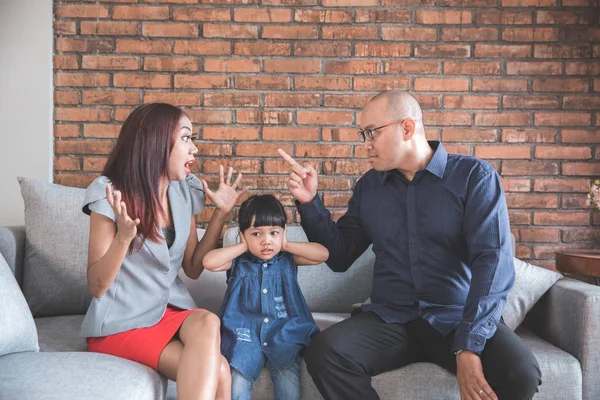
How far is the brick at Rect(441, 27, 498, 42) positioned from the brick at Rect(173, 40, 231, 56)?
40.6 inches

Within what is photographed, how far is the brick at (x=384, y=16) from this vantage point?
2662 millimetres

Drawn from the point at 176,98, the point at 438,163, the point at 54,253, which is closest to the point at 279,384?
the point at 438,163

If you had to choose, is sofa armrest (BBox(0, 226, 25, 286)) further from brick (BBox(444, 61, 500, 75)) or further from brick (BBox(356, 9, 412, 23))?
brick (BBox(444, 61, 500, 75))

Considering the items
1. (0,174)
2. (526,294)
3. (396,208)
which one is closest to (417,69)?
(396,208)

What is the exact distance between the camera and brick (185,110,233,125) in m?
2.68

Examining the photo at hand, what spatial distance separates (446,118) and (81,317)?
183 cm

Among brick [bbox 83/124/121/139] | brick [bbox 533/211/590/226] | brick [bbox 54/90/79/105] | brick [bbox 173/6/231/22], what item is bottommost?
brick [bbox 533/211/590/226]

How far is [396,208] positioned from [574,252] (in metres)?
0.96

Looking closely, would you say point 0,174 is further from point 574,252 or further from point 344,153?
point 574,252

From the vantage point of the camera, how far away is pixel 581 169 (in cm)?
268

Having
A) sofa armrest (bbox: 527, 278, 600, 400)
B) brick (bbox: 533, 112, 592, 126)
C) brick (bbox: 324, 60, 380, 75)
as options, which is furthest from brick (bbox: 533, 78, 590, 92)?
sofa armrest (bbox: 527, 278, 600, 400)

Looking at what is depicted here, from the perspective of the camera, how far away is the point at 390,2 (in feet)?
8.74

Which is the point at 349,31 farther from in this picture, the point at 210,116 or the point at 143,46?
the point at 143,46

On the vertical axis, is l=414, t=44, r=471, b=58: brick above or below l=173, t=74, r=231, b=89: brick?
above
